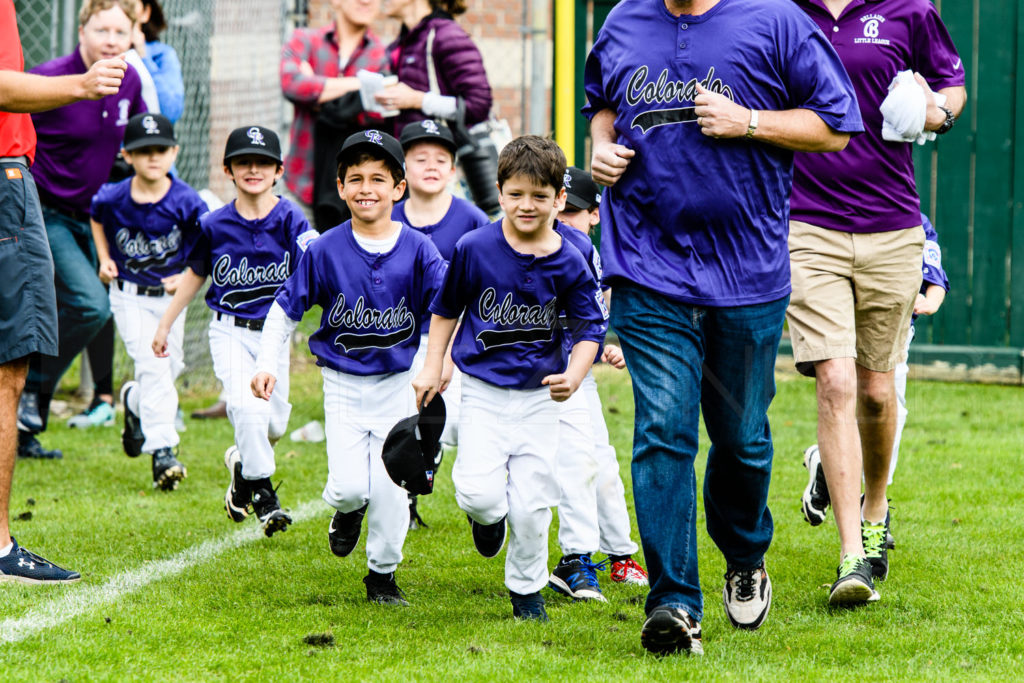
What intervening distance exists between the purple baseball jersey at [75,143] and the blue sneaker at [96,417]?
60.6 inches

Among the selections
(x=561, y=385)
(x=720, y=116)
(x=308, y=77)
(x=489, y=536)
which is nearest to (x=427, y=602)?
(x=489, y=536)

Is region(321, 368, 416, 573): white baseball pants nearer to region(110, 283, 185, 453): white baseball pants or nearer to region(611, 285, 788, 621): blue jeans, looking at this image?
region(611, 285, 788, 621): blue jeans

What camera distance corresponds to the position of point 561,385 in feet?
13.7

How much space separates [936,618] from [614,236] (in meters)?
1.74

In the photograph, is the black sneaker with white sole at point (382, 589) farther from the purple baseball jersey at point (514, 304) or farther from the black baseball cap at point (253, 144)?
the black baseball cap at point (253, 144)

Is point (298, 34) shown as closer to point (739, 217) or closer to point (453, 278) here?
point (453, 278)

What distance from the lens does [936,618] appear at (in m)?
4.43

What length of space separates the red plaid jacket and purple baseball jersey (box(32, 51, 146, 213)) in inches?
39.9

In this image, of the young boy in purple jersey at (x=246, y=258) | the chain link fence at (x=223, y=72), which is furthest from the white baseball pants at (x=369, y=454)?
the chain link fence at (x=223, y=72)

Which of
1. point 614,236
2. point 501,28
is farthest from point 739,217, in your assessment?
point 501,28

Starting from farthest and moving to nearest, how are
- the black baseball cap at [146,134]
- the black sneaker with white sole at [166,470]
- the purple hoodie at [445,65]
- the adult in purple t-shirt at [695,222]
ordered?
the purple hoodie at [445,65] → the black baseball cap at [146,134] → the black sneaker with white sole at [166,470] → the adult in purple t-shirt at [695,222]

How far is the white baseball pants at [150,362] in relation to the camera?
677 centimetres

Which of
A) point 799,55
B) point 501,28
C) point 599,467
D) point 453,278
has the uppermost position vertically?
point 501,28

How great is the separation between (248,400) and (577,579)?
180 centimetres
